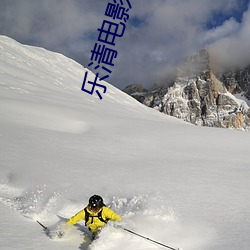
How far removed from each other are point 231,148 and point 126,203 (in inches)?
296

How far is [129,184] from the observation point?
808cm

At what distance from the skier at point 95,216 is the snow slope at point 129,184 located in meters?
0.22

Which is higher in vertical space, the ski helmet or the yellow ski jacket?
the ski helmet

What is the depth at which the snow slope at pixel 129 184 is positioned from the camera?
5443 millimetres

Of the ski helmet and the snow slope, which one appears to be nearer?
the snow slope

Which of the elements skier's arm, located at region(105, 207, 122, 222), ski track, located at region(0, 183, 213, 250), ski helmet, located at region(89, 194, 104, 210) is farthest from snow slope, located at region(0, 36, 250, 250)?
ski helmet, located at region(89, 194, 104, 210)

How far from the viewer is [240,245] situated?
4785 mm

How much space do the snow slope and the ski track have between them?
0.06 feet

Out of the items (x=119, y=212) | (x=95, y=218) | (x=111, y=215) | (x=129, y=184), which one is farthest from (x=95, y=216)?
(x=129, y=184)

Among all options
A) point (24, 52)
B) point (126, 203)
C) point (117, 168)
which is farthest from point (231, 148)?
point (24, 52)

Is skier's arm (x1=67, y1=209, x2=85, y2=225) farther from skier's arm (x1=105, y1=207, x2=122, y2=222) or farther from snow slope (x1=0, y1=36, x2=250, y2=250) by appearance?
skier's arm (x1=105, y1=207, x2=122, y2=222)

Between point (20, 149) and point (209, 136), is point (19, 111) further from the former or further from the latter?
point (209, 136)

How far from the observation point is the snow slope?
17.9 ft

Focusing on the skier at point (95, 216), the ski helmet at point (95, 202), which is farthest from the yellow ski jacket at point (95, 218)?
the ski helmet at point (95, 202)
